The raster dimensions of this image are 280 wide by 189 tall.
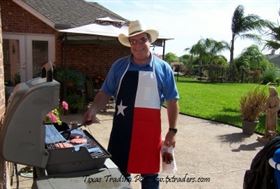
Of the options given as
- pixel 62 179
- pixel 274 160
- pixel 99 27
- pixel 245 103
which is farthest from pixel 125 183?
pixel 99 27

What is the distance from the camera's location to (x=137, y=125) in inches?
120

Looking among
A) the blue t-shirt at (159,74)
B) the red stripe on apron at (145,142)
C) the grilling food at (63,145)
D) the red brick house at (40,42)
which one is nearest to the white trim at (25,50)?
the red brick house at (40,42)

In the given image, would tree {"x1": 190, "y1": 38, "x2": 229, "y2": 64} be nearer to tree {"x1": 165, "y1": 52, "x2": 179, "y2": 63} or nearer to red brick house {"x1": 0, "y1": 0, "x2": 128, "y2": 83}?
tree {"x1": 165, "y1": 52, "x2": 179, "y2": 63}

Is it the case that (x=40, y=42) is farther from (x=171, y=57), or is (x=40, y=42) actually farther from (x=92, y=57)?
(x=171, y=57)

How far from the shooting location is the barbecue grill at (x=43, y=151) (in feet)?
6.49

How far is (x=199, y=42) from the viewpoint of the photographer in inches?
1252

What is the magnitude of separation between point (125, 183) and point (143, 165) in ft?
3.54

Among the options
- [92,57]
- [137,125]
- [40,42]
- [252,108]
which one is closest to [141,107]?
[137,125]

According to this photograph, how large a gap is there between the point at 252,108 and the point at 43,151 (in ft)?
22.5

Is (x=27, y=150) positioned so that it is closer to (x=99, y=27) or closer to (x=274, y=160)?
(x=274, y=160)

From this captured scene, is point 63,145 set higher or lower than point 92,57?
lower

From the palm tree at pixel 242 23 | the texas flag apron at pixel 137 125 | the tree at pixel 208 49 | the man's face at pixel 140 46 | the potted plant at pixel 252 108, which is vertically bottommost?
the potted plant at pixel 252 108

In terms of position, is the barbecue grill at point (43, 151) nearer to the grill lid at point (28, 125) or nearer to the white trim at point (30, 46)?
the grill lid at point (28, 125)

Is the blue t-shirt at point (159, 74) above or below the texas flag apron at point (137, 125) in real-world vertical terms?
above
